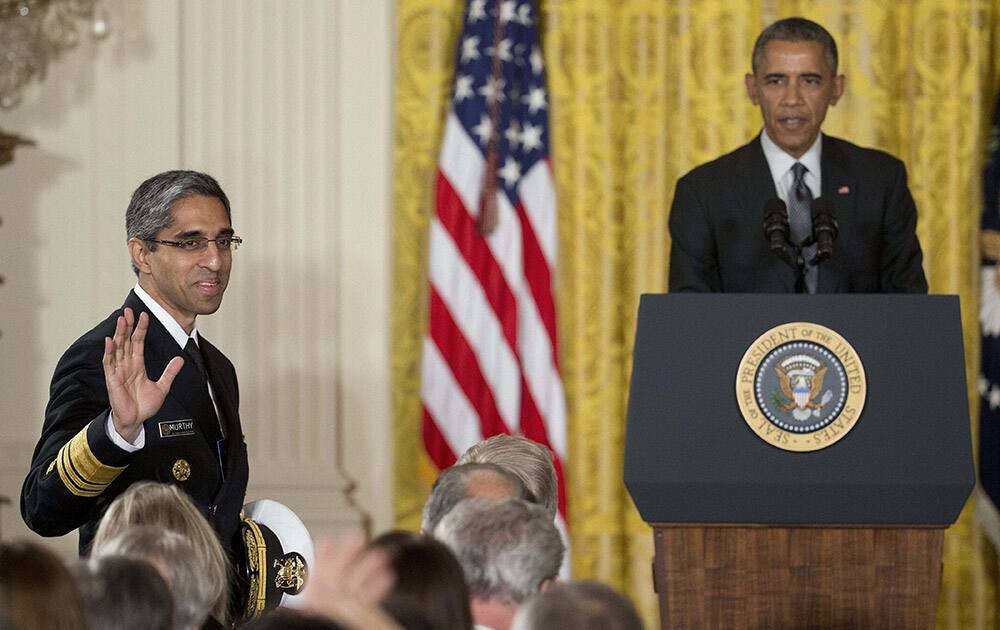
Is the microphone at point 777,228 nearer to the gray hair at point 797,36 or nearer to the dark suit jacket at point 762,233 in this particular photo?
the dark suit jacket at point 762,233

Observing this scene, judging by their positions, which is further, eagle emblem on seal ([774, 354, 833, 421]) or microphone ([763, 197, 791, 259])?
microphone ([763, 197, 791, 259])

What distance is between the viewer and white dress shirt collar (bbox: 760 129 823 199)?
4.71 meters

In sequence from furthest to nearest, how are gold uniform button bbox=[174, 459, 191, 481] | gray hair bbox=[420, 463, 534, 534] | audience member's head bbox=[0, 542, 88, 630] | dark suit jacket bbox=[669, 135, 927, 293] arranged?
1. dark suit jacket bbox=[669, 135, 927, 293]
2. gold uniform button bbox=[174, 459, 191, 481]
3. gray hair bbox=[420, 463, 534, 534]
4. audience member's head bbox=[0, 542, 88, 630]

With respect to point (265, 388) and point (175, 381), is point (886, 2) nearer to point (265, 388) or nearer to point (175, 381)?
point (265, 388)

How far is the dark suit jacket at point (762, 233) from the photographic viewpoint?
464 centimetres

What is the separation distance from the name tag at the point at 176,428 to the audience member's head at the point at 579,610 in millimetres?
1821

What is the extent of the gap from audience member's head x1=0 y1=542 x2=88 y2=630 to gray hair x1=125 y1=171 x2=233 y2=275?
1829 millimetres

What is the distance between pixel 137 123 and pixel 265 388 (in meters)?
1.32

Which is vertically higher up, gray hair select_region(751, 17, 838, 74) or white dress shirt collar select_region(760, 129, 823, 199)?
gray hair select_region(751, 17, 838, 74)

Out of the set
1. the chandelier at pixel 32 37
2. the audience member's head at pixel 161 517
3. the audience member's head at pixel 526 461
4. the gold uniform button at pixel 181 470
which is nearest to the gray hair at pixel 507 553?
the audience member's head at pixel 161 517

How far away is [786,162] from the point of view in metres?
4.73

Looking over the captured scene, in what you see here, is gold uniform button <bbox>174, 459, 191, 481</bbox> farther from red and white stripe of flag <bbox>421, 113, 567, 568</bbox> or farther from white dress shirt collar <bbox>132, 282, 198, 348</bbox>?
red and white stripe of flag <bbox>421, 113, 567, 568</bbox>

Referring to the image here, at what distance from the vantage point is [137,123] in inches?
271

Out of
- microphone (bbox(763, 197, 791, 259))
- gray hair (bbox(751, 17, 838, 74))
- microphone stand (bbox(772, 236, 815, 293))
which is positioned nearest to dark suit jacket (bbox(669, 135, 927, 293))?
gray hair (bbox(751, 17, 838, 74))
